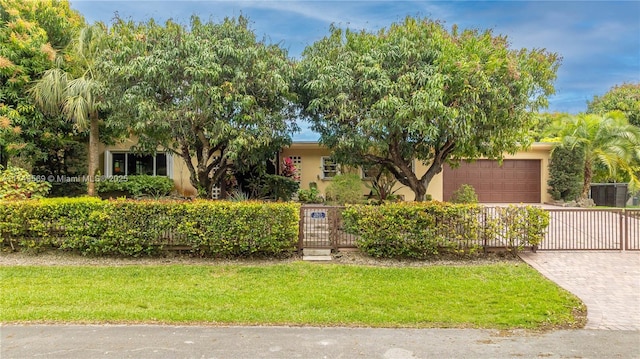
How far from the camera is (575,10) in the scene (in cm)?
876

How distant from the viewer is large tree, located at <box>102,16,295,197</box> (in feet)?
25.4

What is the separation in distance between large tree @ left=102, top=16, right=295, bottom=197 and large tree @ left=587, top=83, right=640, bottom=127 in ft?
65.2

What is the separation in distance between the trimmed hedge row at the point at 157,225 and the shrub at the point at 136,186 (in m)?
5.74

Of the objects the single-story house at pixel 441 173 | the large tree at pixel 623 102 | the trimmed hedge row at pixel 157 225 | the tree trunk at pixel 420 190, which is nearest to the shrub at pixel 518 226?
the tree trunk at pixel 420 190

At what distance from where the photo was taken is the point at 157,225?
7066mm

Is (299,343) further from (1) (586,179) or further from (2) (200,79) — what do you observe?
(1) (586,179)

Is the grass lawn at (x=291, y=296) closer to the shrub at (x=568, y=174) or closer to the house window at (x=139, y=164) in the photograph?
the house window at (x=139, y=164)

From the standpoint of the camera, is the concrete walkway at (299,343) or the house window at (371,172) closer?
the concrete walkway at (299,343)

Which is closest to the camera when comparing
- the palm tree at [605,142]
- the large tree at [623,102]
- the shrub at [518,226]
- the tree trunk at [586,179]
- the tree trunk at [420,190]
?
the shrub at [518,226]

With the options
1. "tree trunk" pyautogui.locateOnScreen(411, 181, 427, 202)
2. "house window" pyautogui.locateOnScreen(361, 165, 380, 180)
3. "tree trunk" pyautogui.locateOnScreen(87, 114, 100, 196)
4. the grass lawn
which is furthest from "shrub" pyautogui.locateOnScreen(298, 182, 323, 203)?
"tree trunk" pyautogui.locateOnScreen(87, 114, 100, 196)

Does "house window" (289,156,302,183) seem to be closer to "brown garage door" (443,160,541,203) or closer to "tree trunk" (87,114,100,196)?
"brown garage door" (443,160,541,203)

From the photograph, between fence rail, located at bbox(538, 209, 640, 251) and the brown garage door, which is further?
the brown garage door

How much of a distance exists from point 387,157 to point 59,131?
36.9 feet

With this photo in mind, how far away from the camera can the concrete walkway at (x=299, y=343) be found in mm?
3621
